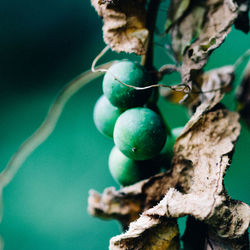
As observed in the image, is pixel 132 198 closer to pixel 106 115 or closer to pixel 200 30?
pixel 106 115

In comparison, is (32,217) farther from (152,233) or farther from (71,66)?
(152,233)

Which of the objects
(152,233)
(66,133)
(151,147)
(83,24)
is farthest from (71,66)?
(152,233)

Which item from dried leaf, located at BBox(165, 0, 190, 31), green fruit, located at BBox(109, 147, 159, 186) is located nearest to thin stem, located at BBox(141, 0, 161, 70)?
dried leaf, located at BBox(165, 0, 190, 31)

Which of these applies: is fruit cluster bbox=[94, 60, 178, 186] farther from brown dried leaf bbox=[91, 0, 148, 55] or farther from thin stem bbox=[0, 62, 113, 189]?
thin stem bbox=[0, 62, 113, 189]

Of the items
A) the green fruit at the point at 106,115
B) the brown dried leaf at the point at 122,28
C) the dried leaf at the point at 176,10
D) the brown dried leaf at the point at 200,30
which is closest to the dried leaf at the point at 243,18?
the brown dried leaf at the point at 200,30

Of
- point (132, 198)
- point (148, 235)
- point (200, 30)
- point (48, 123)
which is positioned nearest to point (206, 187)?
point (148, 235)

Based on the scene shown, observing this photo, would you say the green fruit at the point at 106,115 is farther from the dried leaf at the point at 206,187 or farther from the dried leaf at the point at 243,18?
the dried leaf at the point at 243,18
